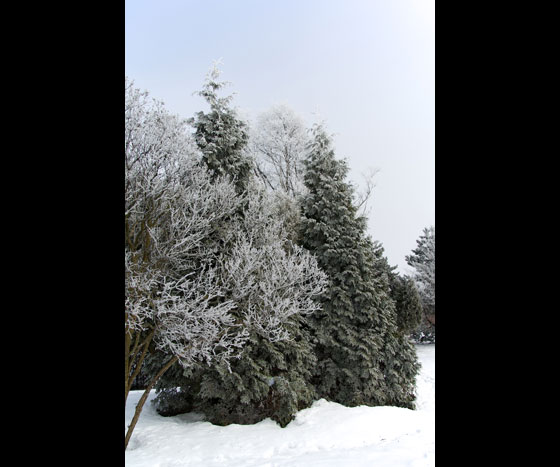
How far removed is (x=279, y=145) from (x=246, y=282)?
5.33 meters

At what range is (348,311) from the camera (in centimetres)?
680

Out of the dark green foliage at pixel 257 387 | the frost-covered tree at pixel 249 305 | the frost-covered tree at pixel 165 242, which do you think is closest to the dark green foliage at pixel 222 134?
the frost-covered tree at pixel 249 305

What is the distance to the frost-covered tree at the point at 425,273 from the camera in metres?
11.8

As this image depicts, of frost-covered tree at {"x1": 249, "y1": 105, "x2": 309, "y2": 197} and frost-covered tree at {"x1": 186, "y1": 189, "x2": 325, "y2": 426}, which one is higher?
frost-covered tree at {"x1": 249, "y1": 105, "x2": 309, "y2": 197}

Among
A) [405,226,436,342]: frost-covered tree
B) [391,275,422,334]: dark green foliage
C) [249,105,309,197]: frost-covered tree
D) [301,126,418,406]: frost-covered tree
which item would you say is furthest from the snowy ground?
[405,226,436,342]: frost-covered tree

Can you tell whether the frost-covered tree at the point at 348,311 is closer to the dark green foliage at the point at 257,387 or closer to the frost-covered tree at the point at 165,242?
the dark green foliage at the point at 257,387

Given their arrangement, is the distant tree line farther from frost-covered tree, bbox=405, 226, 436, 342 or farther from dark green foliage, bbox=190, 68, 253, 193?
frost-covered tree, bbox=405, 226, 436, 342

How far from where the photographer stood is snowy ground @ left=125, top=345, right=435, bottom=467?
457 cm

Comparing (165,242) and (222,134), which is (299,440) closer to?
(165,242)

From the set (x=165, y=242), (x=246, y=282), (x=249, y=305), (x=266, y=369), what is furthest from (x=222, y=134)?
(x=266, y=369)

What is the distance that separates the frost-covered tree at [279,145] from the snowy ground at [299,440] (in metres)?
5.34

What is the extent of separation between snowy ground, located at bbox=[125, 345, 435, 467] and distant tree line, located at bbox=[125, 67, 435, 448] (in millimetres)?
260
